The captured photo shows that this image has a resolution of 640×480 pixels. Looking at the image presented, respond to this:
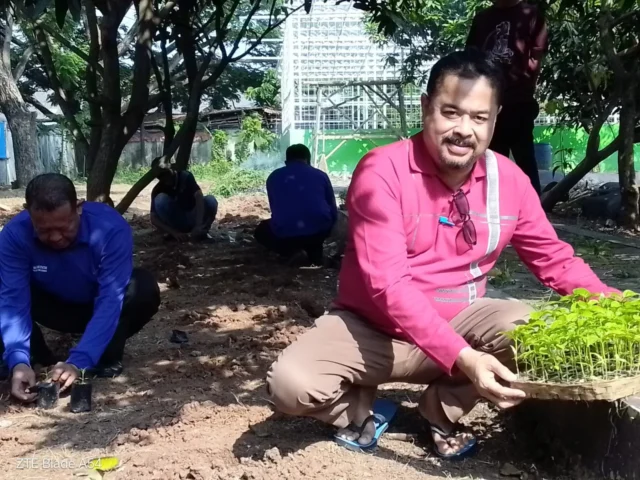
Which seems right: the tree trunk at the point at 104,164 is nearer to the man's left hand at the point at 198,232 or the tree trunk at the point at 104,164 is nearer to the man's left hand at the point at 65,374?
the man's left hand at the point at 198,232

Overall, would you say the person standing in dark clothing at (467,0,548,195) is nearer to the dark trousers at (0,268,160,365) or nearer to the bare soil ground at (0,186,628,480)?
the bare soil ground at (0,186,628,480)

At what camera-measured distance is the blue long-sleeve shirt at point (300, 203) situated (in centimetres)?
695

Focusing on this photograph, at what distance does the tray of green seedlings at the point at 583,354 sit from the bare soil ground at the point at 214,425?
584mm

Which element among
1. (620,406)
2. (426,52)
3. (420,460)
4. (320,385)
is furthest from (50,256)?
(426,52)

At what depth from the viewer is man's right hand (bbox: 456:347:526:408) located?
234 centimetres

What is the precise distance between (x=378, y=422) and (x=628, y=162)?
6.38 m

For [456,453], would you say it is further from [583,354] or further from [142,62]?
[142,62]

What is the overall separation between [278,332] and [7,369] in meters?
1.45

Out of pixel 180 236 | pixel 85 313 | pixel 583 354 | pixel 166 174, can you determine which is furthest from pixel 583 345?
pixel 180 236

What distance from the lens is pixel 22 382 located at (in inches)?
142

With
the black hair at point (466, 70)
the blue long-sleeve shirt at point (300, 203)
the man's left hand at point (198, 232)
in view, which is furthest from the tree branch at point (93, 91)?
the black hair at point (466, 70)

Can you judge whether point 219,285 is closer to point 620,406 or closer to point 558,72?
point 620,406

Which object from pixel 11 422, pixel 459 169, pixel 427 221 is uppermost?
pixel 459 169

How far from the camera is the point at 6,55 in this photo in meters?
19.5
